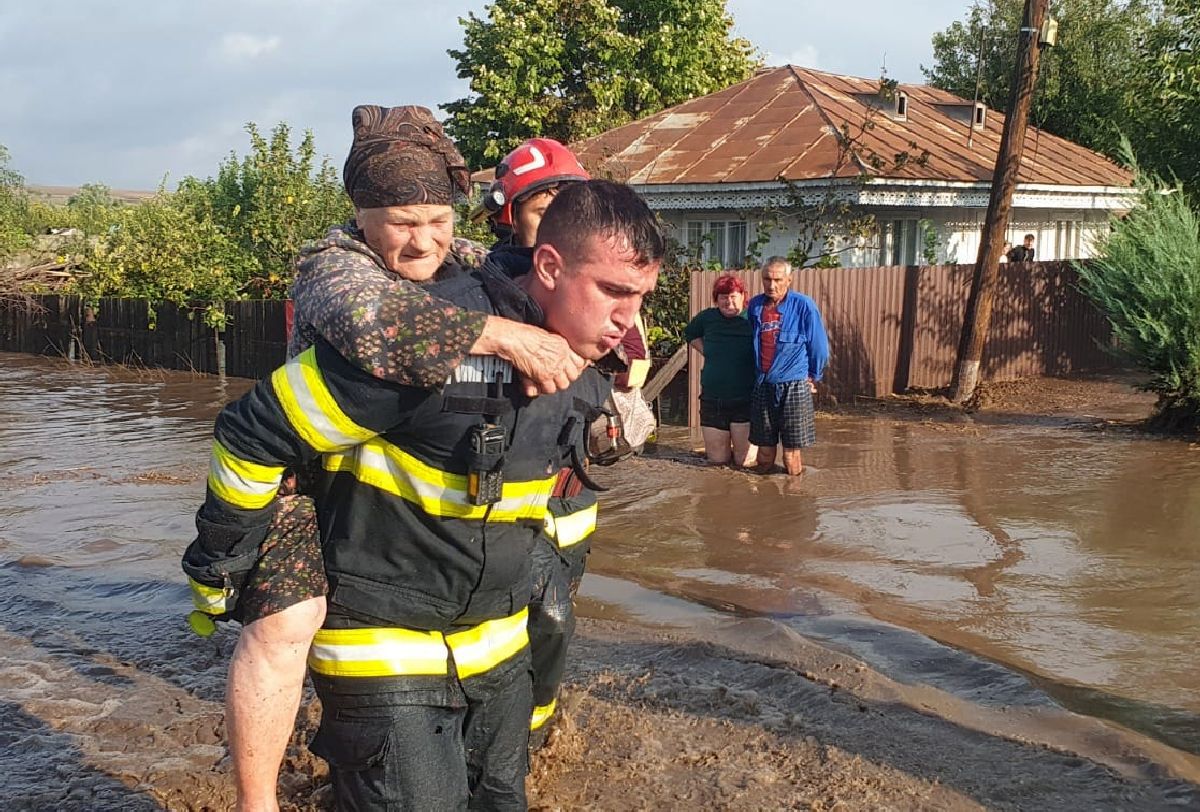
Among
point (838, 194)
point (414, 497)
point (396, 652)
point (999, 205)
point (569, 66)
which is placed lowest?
point (396, 652)

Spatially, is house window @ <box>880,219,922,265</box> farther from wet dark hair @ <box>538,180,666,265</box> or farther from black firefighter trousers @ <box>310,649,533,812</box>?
black firefighter trousers @ <box>310,649,533,812</box>

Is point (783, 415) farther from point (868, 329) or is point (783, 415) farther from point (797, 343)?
point (868, 329)

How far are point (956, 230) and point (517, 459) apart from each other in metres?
21.1

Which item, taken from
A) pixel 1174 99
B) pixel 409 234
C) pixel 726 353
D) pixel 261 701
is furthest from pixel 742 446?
pixel 1174 99

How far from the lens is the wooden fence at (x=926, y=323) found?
1500 cm

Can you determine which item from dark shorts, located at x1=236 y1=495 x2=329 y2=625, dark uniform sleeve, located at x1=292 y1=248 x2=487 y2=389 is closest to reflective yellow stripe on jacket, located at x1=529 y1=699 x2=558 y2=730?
dark shorts, located at x1=236 y1=495 x2=329 y2=625

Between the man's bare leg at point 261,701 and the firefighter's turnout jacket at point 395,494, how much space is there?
0.08 meters

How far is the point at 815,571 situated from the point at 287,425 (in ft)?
18.1

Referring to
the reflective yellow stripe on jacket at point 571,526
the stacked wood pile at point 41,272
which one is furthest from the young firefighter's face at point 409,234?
the stacked wood pile at point 41,272

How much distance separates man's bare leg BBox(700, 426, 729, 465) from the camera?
10867 millimetres

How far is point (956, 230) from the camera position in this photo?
22391 mm

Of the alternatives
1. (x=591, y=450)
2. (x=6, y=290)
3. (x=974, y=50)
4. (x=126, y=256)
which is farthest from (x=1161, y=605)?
(x=974, y=50)

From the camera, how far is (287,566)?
103 inches

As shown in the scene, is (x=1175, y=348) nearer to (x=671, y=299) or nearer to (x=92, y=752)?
(x=671, y=299)
